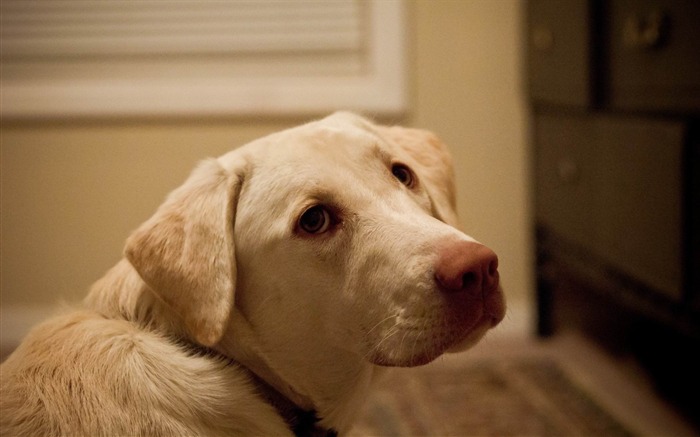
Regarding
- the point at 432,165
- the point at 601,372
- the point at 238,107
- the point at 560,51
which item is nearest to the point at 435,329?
the point at 432,165

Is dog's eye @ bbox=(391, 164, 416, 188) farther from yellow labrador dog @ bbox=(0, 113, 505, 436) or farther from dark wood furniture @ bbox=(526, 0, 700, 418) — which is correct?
dark wood furniture @ bbox=(526, 0, 700, 418)

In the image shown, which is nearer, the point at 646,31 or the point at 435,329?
the point at 435,329

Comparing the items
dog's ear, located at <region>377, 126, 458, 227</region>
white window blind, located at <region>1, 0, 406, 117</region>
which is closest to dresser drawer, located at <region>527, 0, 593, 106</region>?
white window blind, located at <region>1, 0, 406, 117</region>

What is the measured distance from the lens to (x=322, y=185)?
3.90ft

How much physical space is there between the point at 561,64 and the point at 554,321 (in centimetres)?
114

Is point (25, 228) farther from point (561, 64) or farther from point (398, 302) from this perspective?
point (398, 302)

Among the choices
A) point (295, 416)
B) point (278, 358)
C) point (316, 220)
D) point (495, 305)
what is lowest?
point (295, 416)

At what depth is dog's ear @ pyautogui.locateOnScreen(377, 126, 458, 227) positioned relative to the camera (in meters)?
1.39

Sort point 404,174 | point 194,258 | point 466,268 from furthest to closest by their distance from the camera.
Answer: point 404,174 < point 194,258 < point 466,268

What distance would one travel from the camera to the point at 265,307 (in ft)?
3.97

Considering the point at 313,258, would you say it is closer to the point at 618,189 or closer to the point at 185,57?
the point at 618,189

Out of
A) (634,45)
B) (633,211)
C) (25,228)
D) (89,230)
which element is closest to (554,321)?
(633,211)

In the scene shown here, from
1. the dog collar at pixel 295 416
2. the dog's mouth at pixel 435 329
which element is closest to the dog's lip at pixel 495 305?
the dog's mouth at pixel 435 329

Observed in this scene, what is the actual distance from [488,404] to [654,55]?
3.92ft
